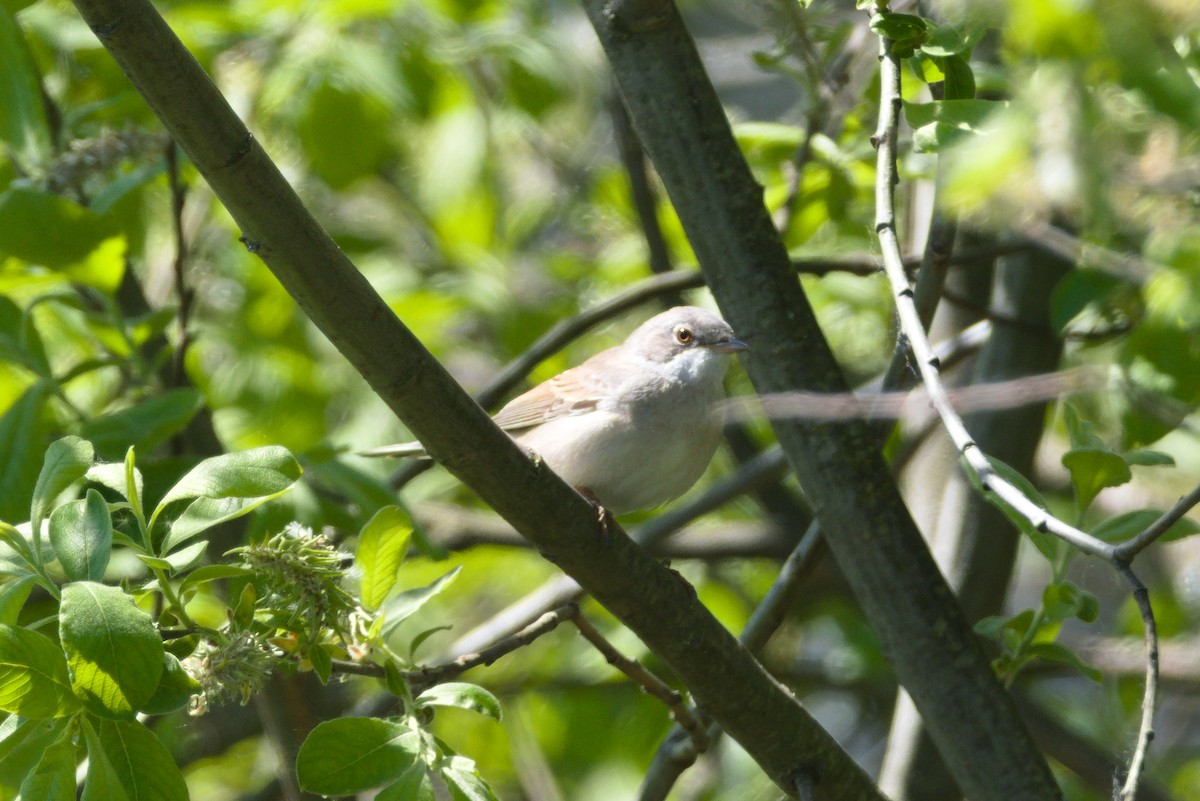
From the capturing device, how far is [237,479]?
1.95m

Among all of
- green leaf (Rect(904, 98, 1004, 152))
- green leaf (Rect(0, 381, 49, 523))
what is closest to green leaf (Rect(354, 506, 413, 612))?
green leaf (Rect(0, 381, 49, 523))

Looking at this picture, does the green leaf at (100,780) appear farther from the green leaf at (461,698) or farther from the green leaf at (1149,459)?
the green leaf at (1149,459)

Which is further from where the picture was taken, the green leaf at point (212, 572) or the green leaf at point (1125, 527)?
the green leaf at point (1125, 527)

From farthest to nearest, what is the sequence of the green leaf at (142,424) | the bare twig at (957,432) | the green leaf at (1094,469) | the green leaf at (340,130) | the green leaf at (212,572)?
the green leaf at (340,130), the green leaf at (142,424), the green leaf at (1094,469), the green leaf at (212,572), the bare twig at (957,432)

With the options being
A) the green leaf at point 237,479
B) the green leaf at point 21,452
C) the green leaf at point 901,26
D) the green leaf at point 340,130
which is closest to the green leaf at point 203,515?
the green leaf at point 237,479

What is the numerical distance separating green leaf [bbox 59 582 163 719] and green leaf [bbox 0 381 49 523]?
3.49ft

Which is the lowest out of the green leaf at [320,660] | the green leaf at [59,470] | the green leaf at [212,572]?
the green leaf at [320,660]

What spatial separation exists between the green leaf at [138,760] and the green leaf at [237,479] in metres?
0.30

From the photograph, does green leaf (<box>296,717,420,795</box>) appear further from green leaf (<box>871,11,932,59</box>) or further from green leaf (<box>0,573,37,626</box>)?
green leaf (<box>871,11,932,59</box>)

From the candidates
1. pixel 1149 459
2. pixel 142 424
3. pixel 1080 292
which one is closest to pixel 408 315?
pixel 142 424

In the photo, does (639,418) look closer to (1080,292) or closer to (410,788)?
(1080,292)

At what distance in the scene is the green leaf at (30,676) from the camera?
5.65ft

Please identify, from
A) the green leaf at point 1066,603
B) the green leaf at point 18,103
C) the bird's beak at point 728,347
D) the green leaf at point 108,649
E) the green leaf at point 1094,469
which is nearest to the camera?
the green leaf at point 108,649

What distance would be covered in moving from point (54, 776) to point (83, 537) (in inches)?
13.9
